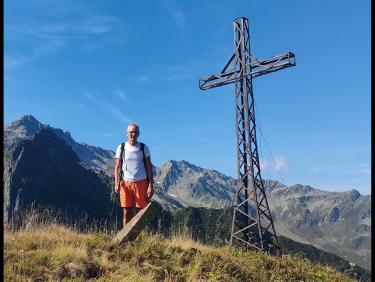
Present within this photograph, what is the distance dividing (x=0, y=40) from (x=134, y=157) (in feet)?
16.0

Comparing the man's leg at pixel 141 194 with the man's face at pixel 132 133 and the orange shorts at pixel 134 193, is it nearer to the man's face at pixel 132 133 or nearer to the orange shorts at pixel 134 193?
the orange shorts at pixel 134 193

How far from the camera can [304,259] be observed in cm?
1280

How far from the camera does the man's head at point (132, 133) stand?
10.1m

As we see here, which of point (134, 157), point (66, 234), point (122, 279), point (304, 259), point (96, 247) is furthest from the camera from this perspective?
point (304, 259)

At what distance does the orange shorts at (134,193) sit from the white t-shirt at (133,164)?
12 centimetres

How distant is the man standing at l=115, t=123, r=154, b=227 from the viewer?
397 inches

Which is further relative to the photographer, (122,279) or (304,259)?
(304,259)

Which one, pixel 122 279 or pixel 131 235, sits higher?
pixel 131 235

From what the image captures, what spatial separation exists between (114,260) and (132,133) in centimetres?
295

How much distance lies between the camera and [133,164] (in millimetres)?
10125

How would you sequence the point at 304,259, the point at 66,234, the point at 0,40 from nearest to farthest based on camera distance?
the point at 0,40 → the point at 66,234 → the point at 304,259

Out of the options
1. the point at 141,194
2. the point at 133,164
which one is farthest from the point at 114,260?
the point at 133,164

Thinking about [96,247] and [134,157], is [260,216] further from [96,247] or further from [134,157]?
[96,247]

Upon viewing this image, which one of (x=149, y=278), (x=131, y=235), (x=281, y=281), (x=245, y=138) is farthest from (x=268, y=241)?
(x=149, y=278)
